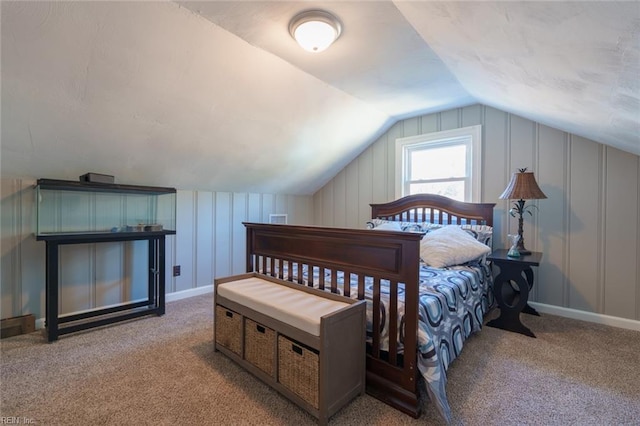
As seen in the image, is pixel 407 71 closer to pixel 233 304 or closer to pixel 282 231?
pixel 282 231

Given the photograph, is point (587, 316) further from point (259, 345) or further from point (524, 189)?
point (259, 345)

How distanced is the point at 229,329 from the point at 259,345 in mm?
357

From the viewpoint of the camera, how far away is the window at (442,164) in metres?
3.36

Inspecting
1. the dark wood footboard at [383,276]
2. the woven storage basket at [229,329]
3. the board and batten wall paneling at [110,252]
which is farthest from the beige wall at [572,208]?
the board and batten wall paneling at [110,252]

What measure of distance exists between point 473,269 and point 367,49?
2050 mm

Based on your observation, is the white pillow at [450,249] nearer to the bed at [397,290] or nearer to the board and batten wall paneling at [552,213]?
the bed at [397,290]

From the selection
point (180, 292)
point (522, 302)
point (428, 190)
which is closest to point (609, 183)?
point (522, 302)

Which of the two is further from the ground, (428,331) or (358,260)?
(358,260)

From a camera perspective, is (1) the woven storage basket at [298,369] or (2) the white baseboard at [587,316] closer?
(1) the woven storage basket at [298,369]

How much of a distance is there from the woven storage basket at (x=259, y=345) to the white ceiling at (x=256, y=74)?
186 centimetres

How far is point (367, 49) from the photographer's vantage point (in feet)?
6.79

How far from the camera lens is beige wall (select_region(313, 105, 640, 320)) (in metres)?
2.57

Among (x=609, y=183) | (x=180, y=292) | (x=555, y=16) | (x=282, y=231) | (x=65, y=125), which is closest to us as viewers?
(x=555, y=16)

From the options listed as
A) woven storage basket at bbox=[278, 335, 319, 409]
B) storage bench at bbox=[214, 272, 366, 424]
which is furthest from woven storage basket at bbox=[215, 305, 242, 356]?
woven storage basket at bbox=[278, 335, 319, 409]
